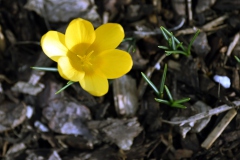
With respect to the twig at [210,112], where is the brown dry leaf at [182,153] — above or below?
below

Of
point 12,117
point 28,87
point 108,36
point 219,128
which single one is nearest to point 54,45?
point 108,36

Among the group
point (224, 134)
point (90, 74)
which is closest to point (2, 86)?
point (90, 74)

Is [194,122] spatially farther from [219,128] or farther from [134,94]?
[134,94]

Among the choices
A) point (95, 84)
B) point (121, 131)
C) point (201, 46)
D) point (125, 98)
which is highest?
point (95, 84)

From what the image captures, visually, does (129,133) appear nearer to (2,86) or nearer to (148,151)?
(148,151)

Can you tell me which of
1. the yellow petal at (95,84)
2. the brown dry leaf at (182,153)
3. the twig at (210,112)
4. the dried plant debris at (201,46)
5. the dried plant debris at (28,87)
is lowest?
the brown dry leaf at (182,153)

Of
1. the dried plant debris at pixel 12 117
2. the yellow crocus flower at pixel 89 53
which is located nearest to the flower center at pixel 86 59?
the yellow crocus flower at pixel 89 53

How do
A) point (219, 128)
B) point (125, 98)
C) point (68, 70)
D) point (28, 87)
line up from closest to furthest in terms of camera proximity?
point (68, 70) < point (219, 128) < point (125, 98) < point (28, 87)

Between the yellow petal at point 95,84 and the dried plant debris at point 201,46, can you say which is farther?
the dried plant debris at point 201,46

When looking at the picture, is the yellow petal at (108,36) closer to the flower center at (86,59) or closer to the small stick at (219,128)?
the flower center at (86,59)
